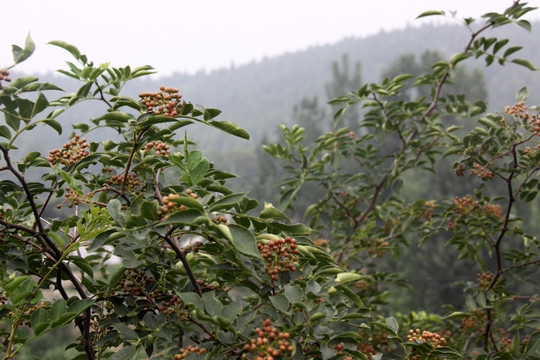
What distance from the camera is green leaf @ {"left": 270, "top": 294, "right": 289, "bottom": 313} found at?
96 centimetres

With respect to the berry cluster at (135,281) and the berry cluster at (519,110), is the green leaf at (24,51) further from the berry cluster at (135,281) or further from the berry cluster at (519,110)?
the berry cluster at (519,110)

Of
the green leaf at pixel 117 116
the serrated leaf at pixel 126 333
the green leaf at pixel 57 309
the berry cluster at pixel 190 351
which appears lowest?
the serrated leaf at pixel 126 333

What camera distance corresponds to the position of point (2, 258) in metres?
1.19

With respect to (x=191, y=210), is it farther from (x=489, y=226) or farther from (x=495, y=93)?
(x=495, y=93)

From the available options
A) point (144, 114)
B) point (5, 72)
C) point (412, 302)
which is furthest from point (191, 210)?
point (412, 302)

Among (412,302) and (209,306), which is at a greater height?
(209,306)

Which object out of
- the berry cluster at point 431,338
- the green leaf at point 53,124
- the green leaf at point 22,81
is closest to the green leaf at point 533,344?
the berry cluster at point 431,338

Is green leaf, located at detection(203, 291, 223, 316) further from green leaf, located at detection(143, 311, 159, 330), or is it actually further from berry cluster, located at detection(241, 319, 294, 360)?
green leaf, located at detection(143, 311, 159, 330)

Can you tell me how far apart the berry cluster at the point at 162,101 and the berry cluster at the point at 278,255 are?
43 centimetres

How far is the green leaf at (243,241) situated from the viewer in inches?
32.1

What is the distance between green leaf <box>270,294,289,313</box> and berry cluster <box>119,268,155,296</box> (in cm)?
40

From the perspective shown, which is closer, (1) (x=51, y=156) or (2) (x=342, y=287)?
(2) (x=342, y=287)

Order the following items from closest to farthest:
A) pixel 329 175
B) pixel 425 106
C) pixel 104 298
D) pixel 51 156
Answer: pixel 104 298
pixel 51 156
pixel 329 175
pixel 425 106

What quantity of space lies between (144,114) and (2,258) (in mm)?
552
